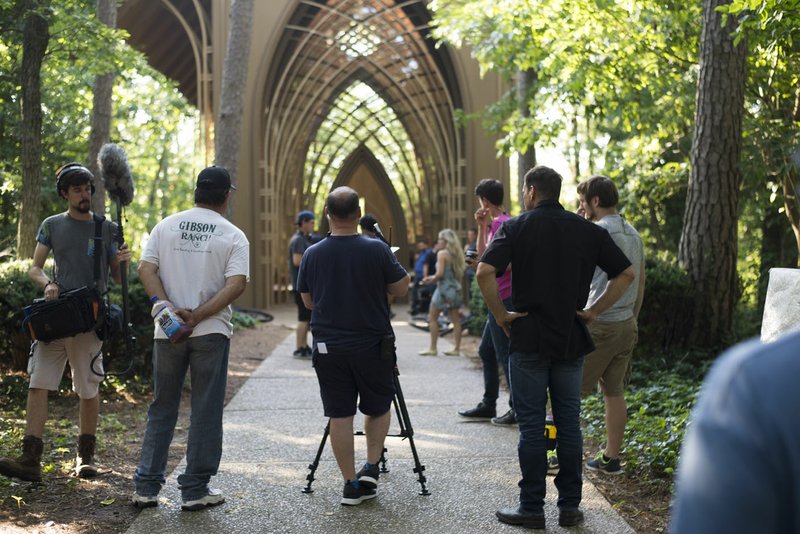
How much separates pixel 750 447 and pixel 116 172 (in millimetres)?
5918

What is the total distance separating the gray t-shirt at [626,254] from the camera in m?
6.19

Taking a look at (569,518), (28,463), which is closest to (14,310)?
(28,463)

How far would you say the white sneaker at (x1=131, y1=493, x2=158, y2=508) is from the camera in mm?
5578

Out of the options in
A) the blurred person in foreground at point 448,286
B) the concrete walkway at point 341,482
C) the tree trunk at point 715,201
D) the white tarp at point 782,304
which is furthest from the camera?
the blurred person in foreground at point 448,286

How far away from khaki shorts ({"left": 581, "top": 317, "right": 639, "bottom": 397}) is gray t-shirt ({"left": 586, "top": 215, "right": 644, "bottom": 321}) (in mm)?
52

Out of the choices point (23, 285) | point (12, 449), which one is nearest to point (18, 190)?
point (23, 285)

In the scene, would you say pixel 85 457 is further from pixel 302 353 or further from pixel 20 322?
pixel 302 353

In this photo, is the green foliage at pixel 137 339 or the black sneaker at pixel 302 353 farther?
the black sneaker at pixel 302 353

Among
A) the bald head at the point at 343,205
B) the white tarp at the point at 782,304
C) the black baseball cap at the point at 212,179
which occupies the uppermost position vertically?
the black baseball cap at the point at 212,179

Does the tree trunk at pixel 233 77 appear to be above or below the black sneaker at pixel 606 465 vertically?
above

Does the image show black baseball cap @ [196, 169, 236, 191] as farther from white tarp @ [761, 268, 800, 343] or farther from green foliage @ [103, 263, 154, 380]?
green foliage @ [103, 263, 154, 380]

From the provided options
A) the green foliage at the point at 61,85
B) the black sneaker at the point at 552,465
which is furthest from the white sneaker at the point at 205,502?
the green foliage at the point at 61,85

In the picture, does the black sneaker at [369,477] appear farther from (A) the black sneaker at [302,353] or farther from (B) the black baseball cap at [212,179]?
(A) the black sneaker at [302,353]

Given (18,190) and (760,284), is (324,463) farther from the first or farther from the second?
(760,284)
